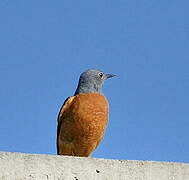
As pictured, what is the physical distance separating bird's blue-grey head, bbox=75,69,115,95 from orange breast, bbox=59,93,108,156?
1.30ft

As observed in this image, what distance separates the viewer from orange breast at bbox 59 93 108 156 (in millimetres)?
6879

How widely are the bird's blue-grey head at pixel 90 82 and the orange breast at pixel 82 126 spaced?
396 mm

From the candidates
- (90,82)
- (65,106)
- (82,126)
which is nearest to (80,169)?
(82,126)

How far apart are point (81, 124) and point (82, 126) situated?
0.03 metres

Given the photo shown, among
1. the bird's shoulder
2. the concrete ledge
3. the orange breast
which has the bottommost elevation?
the concrete ledge

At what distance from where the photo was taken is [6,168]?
3.92 metres

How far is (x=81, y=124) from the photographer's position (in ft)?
22.5

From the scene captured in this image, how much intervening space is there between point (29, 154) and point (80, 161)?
397 mm

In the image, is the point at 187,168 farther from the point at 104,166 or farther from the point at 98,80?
the point at 98,80

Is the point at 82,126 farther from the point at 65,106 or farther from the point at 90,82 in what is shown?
the point at 90,82

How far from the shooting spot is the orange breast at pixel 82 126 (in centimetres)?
688

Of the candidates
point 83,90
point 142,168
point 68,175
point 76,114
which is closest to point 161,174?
point 142,168

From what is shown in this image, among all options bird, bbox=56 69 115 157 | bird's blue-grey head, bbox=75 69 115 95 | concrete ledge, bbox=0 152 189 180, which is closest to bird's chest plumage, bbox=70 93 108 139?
bird, bbox=56 69 115 157

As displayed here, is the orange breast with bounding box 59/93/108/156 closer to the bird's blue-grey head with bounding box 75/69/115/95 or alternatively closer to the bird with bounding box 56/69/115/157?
the bird with bounding box 56/69/115/157
